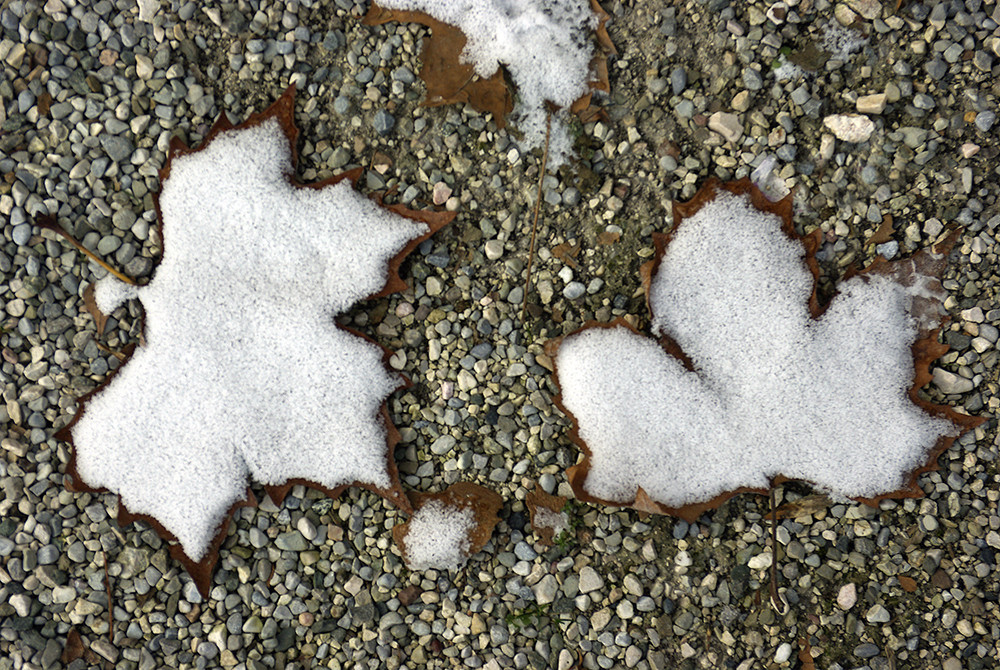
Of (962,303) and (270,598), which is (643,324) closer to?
(962,303)

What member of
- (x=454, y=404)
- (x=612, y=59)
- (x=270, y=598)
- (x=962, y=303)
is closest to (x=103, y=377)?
(x=270, y=598)

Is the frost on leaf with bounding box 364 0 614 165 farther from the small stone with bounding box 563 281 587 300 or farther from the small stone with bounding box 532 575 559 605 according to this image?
the small stone with bounding box 532 575 559 605

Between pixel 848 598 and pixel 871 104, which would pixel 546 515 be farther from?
pixel 871 104

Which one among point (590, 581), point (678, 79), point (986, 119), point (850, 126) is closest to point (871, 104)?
point (850, 126)

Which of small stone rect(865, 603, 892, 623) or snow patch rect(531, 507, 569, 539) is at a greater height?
small stone rect(865, 603, 892, 623)

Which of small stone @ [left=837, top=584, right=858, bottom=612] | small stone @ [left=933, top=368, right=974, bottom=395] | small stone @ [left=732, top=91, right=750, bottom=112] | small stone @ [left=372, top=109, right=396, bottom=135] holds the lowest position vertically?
small stone @ [left=837, top=584, right=858, bottom=612]

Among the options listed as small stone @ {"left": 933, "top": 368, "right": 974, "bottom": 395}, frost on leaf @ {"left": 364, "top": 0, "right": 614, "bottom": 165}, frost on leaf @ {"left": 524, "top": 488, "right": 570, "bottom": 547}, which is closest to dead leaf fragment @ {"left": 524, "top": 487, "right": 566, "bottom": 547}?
frost on leaf @ {"left": 524, "top": 488, "right": 570, "bottom": 547}
